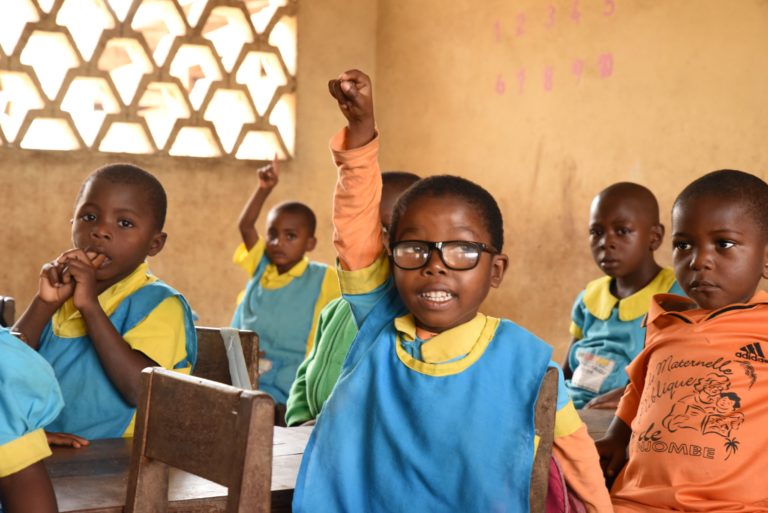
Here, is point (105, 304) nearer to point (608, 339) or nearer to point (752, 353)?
point (752, 353)

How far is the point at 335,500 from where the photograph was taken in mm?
1516

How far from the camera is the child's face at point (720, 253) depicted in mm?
1866

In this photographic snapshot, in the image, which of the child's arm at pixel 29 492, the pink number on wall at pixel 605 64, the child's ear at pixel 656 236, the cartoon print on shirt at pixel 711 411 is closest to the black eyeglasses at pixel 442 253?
the cartoon print on shirt at pixel 711 411

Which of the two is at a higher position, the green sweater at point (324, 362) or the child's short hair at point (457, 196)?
the child's short hair at point (457, 196)

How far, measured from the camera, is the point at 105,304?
213 centimetres

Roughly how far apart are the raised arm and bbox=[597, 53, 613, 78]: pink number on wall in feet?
9.16

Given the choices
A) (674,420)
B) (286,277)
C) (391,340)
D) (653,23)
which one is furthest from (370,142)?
(653,23)

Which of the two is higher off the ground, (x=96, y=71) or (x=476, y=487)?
(x=96, y=71)

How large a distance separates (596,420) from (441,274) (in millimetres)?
868

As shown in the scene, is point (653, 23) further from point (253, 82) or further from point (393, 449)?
point (393, 449)

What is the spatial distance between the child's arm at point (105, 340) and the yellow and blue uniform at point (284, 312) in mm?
1797

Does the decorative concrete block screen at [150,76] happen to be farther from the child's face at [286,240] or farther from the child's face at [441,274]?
the child's face at [441,274]

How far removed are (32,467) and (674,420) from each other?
1106mm

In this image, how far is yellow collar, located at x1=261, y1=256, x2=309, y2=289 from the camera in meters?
3.99
